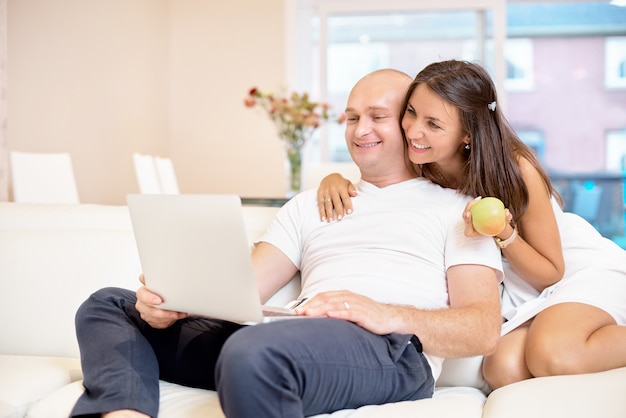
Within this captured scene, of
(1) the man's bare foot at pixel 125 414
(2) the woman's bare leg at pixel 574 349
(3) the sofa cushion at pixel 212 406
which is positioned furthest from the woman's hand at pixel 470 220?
(1) the man's bare foot at pixel 125 414

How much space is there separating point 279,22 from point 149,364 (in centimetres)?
605

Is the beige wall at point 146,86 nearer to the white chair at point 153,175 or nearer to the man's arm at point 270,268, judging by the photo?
the white chair at point 153,175

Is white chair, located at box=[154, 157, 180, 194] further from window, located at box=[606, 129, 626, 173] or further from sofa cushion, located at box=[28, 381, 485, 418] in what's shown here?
window, located at box=[606, 129, 626, 173]

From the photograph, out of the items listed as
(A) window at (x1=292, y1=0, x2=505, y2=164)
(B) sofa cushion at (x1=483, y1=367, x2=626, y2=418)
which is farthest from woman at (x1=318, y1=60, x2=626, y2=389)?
(A) window at (x1=292, y1=0, x2=505, y2=164)

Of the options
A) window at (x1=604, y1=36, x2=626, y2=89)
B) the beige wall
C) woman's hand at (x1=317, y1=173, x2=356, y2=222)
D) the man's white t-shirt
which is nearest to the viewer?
the man's white t-shirt

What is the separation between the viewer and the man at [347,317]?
1.40 meters

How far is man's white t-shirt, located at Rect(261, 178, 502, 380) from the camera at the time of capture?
5.85ft

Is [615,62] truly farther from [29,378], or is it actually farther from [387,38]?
[29,378]

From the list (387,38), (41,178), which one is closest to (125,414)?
(41,178)

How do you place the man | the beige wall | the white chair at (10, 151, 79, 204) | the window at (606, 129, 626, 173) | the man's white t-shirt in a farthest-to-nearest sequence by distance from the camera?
1. the window at (606, 129, 626, 173)
2. the beige wall
3. the white chair at (10, 151, 79, 204)
4. the man's white t-shirt
5. the man

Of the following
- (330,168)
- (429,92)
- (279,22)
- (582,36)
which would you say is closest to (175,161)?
(279,22)

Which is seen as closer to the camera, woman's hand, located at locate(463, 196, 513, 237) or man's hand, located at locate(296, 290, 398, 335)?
man's hand, located at locate(296, 290, 398, 335)

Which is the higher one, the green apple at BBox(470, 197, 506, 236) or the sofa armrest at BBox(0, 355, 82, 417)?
the green apple at BBox(470, 197, 506, 236)

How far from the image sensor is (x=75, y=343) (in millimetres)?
2221
